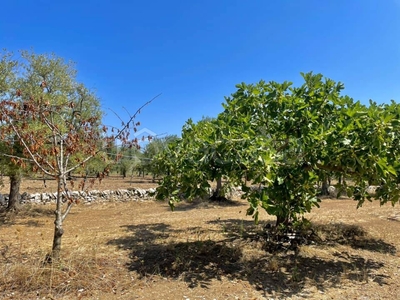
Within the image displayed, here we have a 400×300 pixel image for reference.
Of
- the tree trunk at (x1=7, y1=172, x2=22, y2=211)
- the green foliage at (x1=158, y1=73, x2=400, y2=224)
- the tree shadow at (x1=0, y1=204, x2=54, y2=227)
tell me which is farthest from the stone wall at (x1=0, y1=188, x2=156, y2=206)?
the green foliage at (x1=158, y1=73, x2=400, y2=224)

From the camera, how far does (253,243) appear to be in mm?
6160

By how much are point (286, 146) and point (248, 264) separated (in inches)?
90.1

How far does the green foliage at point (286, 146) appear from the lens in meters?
3.81

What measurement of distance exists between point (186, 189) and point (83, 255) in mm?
2227

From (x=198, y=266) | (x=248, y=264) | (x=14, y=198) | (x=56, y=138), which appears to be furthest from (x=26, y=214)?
(x=248, y=264)

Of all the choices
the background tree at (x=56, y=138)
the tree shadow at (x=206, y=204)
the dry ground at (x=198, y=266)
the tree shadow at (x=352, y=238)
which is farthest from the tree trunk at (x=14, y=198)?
the tree shadow at (x=352, y=238)

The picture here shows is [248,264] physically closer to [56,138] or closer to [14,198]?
[56,138]

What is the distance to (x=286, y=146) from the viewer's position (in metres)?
5.13

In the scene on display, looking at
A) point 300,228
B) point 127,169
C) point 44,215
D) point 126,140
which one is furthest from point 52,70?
point 127,169

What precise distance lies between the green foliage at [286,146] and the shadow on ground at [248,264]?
1.04 meters

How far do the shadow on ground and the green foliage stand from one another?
1.04 metres

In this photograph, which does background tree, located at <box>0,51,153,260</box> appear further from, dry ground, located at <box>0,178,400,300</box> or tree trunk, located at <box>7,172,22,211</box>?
tree trunk, located at <box>7,172,22,211</box>

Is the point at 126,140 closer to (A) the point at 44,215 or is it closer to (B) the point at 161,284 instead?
(B) the point at 161,284

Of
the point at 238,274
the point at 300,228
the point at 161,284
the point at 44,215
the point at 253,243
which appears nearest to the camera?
the point at 161,284
